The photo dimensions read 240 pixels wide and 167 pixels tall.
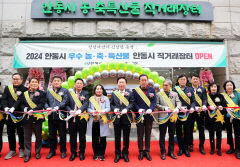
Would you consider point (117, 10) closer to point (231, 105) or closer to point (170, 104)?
point (170, 104)

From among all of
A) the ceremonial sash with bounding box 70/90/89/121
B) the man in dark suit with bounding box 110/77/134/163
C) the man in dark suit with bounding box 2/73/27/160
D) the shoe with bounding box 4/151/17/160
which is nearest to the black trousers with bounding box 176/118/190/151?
the man in dark suit with bounding box 110/77/134/163

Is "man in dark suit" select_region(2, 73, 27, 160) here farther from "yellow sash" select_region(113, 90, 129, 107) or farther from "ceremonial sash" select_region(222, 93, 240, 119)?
"ceremonial sash" select_region(222, 93, 240, 119)

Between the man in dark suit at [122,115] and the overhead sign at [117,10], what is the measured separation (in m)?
3.35

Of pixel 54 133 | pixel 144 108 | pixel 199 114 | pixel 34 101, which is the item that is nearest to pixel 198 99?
pixel 199 114

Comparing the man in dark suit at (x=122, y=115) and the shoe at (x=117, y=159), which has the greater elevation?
the man in dark suit at (x=122, y=115)

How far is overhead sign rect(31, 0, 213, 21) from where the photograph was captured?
5.44 m

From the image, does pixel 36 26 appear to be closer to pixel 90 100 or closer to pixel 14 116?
pixel 14 116

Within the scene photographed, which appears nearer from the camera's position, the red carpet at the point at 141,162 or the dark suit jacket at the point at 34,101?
the red carpet at the point at 141,162

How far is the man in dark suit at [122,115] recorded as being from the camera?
302 cm

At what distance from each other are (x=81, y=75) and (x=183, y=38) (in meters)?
3.86

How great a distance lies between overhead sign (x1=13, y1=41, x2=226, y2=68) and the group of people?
2.31 metres

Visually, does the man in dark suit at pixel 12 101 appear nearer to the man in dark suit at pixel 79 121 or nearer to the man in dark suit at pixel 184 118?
the man in dark suit at pixel 79 121

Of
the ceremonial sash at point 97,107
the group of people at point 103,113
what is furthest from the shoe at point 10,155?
the ceremonial sash at point 97,107

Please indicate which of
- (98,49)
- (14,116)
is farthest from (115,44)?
(14,116)
